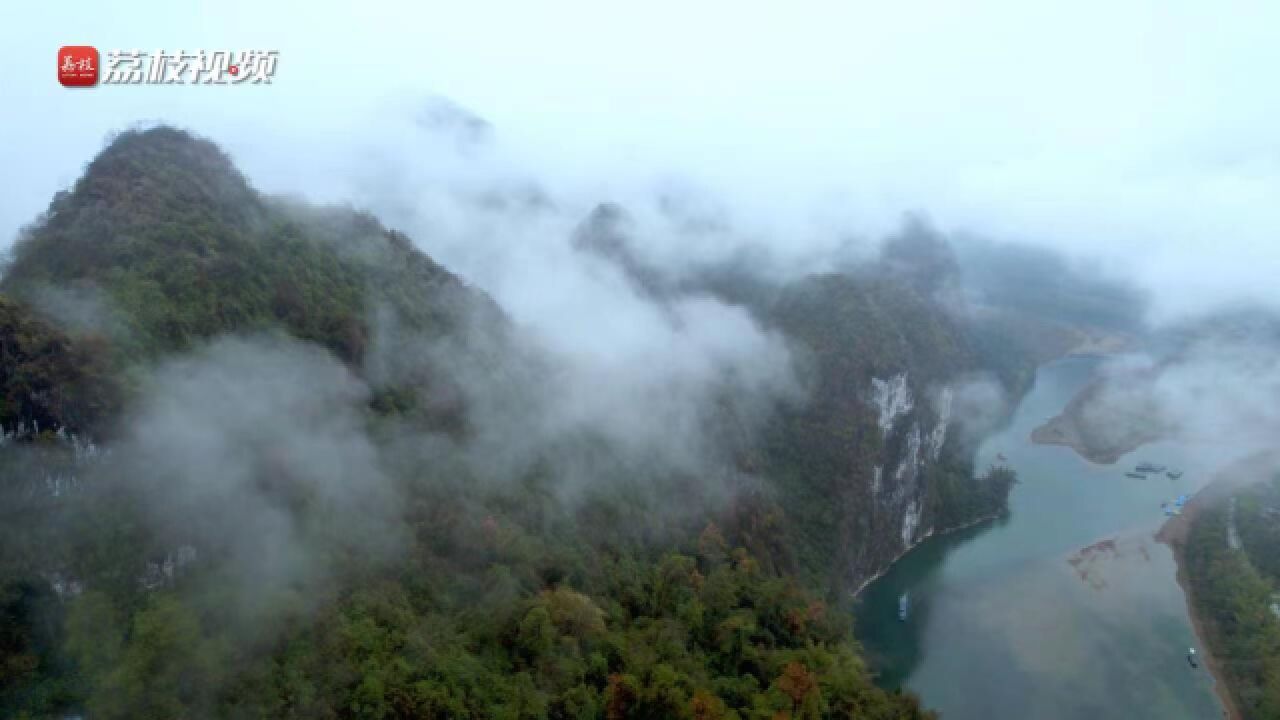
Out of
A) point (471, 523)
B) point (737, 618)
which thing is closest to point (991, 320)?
→ point (737, 618)

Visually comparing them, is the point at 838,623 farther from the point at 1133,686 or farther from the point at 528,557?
the point at 1133,686

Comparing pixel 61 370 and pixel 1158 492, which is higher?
pixel 1158 492

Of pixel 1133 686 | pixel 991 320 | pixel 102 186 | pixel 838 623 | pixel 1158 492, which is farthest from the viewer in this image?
pixel 991 320

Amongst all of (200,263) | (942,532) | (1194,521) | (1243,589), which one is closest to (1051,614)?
(1243,589)

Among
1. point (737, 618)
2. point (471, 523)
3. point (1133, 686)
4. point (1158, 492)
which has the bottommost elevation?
point (1133, 686)

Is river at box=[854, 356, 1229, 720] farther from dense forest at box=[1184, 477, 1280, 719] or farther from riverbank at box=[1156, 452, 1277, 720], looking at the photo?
dense forest at box=[1184, 477, 1280, 719]

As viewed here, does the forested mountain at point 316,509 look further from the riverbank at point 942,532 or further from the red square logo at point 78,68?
the riverbank at point 942,532

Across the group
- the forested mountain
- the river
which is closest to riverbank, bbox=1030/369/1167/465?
the river

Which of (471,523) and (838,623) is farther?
(838,623)
